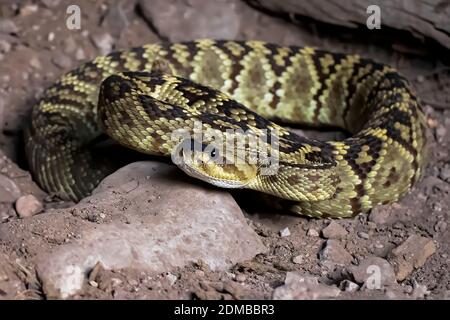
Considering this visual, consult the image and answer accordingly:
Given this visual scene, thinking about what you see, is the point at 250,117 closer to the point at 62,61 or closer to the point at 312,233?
the point at 312,233

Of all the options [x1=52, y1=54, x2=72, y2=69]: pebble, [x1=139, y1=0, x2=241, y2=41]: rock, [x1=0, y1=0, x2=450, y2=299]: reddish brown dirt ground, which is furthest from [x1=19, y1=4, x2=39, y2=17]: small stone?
[x1=139, y1=0, x2=241, y2=41]: rock

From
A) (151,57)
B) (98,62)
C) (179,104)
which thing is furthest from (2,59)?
(179,104)

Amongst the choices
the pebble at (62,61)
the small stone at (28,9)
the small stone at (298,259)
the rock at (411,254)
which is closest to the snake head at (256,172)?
the small stone at (298,259)

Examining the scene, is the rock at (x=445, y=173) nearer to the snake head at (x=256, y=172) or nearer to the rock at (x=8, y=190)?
the snake head at (x=256, y=172)

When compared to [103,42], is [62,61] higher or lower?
lower

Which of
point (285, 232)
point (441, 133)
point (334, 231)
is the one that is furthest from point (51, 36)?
point (441, 133)

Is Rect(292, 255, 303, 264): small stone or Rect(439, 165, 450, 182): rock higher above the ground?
Rect(439, 165, 450, 182): rock

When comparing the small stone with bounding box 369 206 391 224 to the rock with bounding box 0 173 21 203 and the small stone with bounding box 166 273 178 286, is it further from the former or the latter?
the rock with bounding box 0 173 21 203
